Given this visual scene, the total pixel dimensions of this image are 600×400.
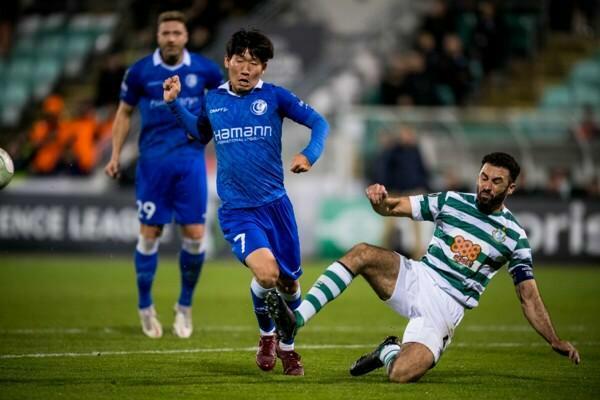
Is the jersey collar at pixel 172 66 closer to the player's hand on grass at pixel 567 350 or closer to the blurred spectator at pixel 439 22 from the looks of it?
the player's hand on grass at pixel 567 350

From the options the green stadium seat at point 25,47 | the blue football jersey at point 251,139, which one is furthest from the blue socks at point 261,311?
the green stadium seat at point 25,47

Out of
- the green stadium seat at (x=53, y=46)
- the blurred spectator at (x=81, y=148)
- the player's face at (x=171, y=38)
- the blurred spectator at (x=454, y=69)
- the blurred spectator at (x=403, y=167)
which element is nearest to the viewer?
the player's face at (x=171, y=38)

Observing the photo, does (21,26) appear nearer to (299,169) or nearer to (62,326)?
(62,326)

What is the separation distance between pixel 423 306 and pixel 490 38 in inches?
613

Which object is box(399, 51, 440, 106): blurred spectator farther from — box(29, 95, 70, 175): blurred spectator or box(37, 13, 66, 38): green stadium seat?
box(37, 13, 66, 38): green stadium seat

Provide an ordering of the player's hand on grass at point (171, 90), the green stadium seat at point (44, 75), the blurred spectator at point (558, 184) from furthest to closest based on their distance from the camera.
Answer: the green stadium seat at point (44, 75) → the blurred spectator at point (558, 184) → the player's hand on grass at point (171, 90)

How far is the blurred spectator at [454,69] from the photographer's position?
2219cm

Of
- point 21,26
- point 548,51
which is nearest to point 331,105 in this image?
point 548,51

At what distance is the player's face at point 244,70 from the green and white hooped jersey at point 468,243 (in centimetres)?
139

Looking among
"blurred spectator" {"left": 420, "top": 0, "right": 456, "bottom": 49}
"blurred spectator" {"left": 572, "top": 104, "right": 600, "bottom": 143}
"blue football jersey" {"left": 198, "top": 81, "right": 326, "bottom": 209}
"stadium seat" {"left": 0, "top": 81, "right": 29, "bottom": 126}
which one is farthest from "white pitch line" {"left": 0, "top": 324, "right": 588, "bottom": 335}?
"stadium seat" {"left": 0, "top": 81, "right": 29, "bottom": 126}

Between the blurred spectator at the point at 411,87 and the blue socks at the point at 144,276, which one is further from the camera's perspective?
the blurred spectator at the point at 411,87

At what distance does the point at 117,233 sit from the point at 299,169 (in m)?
13.2

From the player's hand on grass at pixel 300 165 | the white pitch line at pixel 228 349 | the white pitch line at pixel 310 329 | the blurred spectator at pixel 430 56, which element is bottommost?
the white pitch line at pixel 310 329

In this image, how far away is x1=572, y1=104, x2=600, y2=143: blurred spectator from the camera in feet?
65.8
